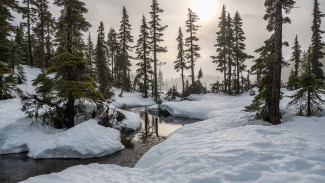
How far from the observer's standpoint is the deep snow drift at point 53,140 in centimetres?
773

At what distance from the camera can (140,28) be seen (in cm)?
3030

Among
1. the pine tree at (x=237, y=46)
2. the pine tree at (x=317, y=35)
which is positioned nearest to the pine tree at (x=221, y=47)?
the pine tree at (x=237, y=46)

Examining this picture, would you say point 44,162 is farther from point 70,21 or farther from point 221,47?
point 221,47

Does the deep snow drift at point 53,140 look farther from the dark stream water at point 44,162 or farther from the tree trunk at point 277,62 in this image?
the tree trunk at point 277,62

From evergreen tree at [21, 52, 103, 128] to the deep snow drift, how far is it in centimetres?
80

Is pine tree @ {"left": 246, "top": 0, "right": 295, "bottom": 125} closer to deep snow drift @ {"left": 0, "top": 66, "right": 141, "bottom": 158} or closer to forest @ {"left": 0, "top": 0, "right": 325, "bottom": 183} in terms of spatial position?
forest @ {"left": 0, "top": 0, "right": 325, "bottom": 183}

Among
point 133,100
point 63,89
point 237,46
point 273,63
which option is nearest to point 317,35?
point 237,46

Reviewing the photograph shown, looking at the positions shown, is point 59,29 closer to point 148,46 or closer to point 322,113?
point 322,113

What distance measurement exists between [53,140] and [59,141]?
0.38m

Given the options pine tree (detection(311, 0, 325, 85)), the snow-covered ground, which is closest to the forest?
the snow-covered ground

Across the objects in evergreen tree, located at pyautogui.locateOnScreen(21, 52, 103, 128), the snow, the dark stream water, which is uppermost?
evergreen tree, located at pyautogui.locateOnScreen(21, 52, 103, 128)

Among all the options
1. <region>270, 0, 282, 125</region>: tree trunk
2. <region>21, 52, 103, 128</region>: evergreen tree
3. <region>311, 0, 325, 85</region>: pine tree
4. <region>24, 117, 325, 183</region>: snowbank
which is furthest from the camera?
<region>311, 0, 325, 85</region>: pine tree

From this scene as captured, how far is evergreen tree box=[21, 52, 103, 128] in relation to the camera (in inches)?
351

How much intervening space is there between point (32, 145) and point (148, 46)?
2503 centimetres
